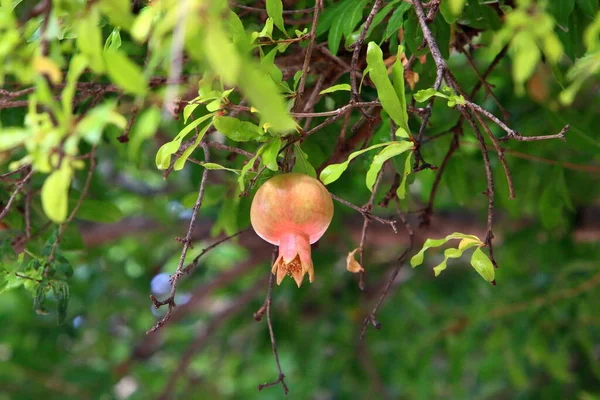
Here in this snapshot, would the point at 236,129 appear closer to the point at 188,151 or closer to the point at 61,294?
the point at 188,151

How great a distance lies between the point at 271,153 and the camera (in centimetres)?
74

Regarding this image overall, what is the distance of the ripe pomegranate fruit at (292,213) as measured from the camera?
0.73m

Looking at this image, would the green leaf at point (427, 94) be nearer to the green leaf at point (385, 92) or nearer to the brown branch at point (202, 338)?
the green leaf at point (385, 92)

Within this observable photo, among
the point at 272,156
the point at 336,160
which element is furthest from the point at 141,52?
the point at 272,156

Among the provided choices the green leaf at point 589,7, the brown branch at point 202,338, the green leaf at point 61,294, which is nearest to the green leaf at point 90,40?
the green leaf at point 61,294

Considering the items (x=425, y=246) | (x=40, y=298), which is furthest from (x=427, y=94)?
(x=40, y=298)

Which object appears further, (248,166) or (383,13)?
(383,13)

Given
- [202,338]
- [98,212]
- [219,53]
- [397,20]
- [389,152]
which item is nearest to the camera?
[219,53]

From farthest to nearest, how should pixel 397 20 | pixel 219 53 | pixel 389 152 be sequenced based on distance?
pixel 397 20
pixel 389 152
pixel 219 53

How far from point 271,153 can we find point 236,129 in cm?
5

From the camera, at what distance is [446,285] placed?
231 cm

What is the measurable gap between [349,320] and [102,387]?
2.34 ft

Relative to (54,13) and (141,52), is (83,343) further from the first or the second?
(54,13)

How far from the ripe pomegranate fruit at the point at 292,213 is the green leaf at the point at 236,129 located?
5cm
